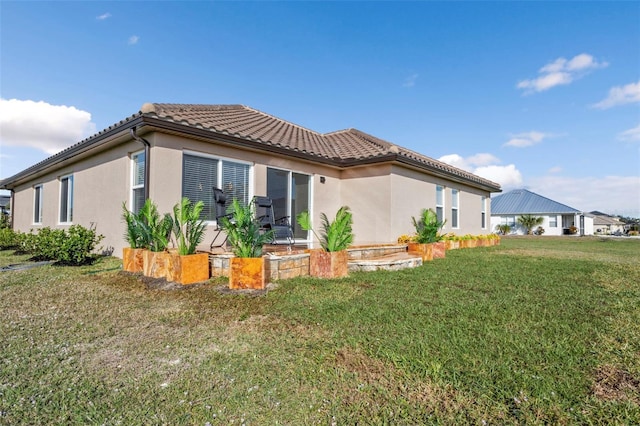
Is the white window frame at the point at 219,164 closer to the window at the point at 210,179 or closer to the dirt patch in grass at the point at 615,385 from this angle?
the window at the point at 210,179

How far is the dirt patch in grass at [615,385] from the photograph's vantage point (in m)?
1.79

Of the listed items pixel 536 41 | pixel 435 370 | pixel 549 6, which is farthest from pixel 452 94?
pixel 435 370

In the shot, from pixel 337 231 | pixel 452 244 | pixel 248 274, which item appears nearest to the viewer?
pixel 248 274

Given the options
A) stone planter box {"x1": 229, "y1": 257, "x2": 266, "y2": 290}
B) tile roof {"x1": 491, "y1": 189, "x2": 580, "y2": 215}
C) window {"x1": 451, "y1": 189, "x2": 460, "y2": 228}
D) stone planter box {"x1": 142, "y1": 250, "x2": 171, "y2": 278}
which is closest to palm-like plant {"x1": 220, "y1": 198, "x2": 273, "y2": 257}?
stone planter box {"x1": 229, "y1": 257, "x2": 266, "y2": 290}

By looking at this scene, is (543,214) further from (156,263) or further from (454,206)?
(156,263)

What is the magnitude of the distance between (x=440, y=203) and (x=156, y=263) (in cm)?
925

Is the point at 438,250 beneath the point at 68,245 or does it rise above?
beneath

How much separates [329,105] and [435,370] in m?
14.8

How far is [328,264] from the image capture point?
5.02 meters

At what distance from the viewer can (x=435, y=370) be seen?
208 centimetres

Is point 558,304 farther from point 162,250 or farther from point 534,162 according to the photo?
point 534,162

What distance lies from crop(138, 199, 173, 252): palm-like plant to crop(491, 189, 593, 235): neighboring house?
34.7 m

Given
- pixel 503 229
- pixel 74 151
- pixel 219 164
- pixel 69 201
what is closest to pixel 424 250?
pixel 219 164

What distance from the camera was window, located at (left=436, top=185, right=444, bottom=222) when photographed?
11039mm
